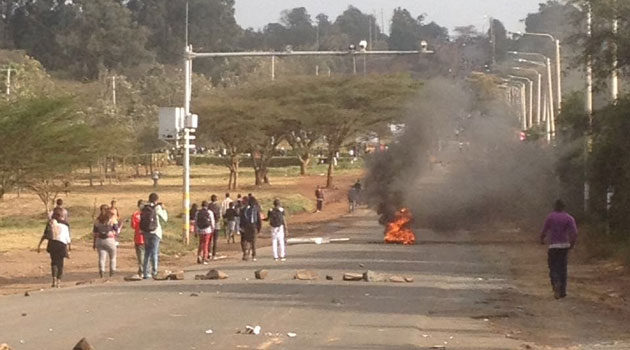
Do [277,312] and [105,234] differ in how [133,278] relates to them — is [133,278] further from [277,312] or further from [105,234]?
[277,312]

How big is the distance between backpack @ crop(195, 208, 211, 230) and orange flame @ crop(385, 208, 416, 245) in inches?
398

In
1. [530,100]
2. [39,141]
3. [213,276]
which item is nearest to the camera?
[213,276]

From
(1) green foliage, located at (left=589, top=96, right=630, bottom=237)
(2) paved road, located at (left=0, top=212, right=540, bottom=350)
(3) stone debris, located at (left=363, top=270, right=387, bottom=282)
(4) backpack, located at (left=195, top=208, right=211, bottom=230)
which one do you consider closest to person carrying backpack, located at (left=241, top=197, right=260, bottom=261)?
(4) backpack, located at (left=195, top=208, right=211, bottom=230)

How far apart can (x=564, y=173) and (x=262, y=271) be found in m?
16.8

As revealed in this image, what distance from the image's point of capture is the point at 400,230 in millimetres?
40438

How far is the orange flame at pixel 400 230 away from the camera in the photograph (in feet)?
132

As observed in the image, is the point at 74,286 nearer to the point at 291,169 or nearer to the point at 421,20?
the point at 291,169

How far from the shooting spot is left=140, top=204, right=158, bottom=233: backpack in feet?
85.4

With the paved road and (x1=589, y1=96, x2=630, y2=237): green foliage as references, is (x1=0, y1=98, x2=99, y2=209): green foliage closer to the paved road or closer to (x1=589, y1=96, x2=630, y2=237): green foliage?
the paved road

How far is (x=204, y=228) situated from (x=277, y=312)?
41.7 feet

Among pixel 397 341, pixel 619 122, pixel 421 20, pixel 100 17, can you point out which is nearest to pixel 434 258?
pixel 619 122

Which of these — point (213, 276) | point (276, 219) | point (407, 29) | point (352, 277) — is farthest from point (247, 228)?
point (407, 29)

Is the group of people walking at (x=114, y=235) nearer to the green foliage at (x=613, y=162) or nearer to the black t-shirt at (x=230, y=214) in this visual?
the green foliage at (x=613, y=162)

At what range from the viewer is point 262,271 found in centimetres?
2627
